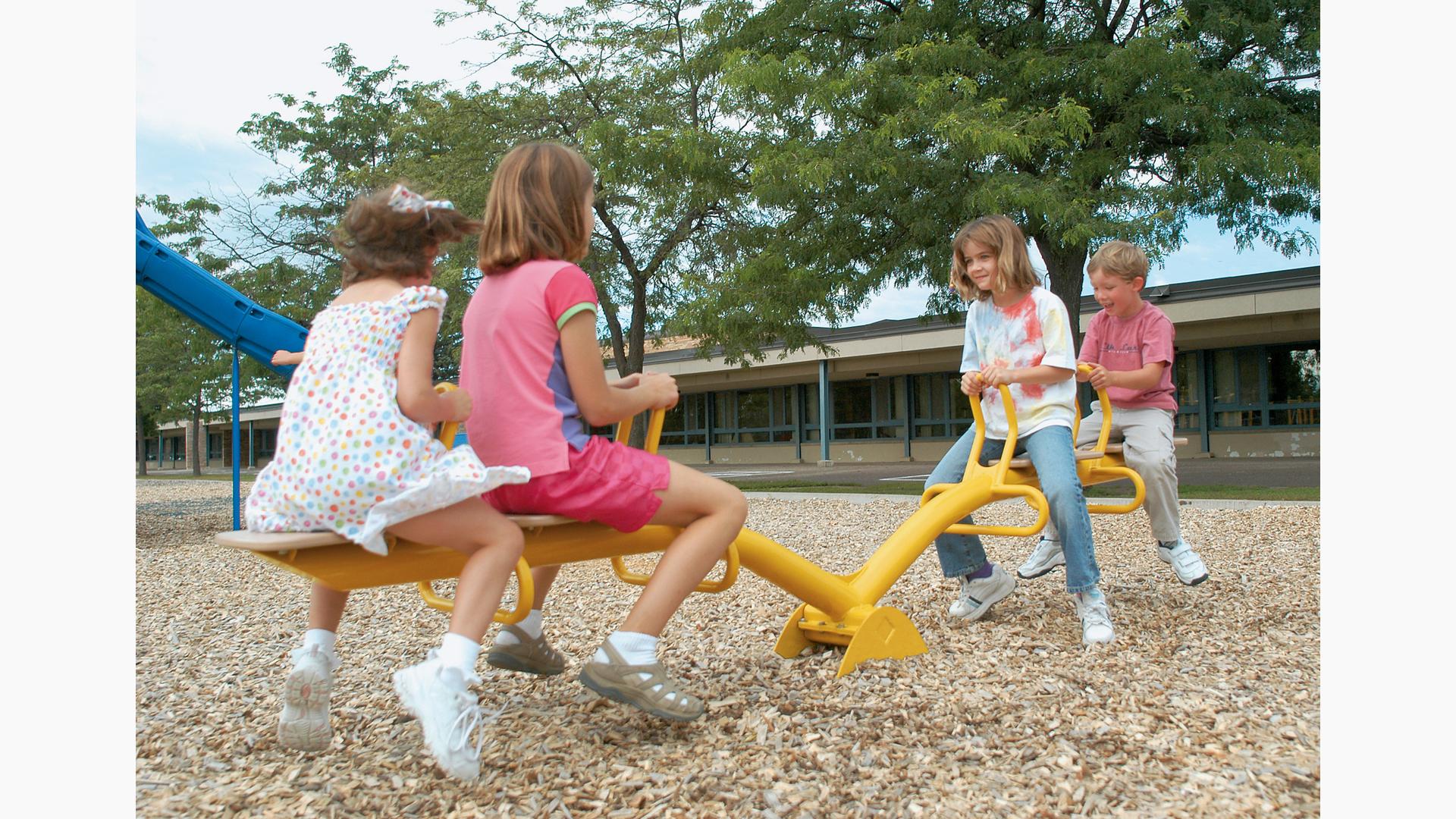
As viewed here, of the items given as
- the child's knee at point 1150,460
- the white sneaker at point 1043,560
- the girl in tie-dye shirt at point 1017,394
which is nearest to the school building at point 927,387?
the white sneaker at point 1043,560

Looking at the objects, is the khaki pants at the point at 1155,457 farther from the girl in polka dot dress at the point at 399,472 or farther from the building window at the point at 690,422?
the building window at the point at 690,422

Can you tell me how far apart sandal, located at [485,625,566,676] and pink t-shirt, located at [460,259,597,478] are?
0.72m

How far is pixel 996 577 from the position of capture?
3.68 metres

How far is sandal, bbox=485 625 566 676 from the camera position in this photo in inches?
105

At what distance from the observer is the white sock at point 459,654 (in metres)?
1.94

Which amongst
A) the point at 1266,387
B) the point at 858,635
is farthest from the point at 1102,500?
the point at 1266,387

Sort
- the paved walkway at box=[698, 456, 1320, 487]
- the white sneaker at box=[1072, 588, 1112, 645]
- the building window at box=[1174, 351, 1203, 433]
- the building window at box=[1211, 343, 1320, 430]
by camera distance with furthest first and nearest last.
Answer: the building window at box=[1174, 351, 1203, 433] < the building window at box=[1211, 343, 1320, 430] < the paved walkway at box=[698, 456, 1320, 487] < the white sneaker at box=[1072, 588, 1112, 645]

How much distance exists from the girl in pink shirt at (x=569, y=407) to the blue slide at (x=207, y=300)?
5.16 metres

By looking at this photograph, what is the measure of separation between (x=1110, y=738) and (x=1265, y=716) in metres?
0.44

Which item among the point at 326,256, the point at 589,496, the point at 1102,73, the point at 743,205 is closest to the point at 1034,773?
the point at 589,496

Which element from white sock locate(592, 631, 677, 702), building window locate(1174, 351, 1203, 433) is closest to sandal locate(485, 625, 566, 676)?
white sock locate(592, 631, 677, 702)

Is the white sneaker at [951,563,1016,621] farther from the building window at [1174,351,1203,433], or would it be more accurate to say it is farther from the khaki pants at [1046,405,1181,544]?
the building window at [1174,351,1203,433]

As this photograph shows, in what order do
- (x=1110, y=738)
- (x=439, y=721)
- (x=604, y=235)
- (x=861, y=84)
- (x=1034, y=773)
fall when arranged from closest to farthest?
1. (x=439, y=721)
2. (x=1034, y=773)
3. (x=1110, y=738)
4. (x=861, y=84)
5. (x=604, y=235)

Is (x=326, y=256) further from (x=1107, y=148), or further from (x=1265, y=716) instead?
(x=1265, y=716)
